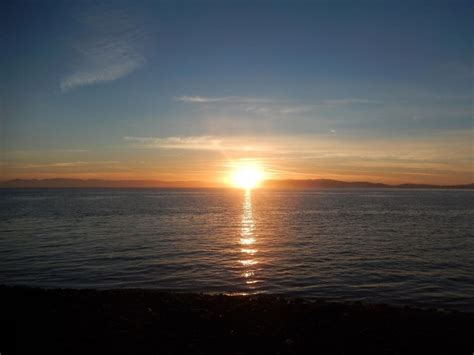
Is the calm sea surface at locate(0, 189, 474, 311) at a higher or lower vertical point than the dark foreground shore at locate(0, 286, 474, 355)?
lower

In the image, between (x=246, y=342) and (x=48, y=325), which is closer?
(x=246, y=342)

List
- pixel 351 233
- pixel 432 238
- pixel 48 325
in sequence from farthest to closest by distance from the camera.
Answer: pixel 351 233 < pixel 432 238 < pixel 48 325

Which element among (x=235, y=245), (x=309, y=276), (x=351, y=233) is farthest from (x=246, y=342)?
(x=351, y=233)

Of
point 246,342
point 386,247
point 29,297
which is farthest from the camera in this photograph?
point 386,247

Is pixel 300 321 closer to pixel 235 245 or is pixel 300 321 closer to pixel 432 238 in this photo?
pixel 235 245

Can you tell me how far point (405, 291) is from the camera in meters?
19.6

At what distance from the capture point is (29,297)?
15422mm

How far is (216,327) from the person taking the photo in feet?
40.1

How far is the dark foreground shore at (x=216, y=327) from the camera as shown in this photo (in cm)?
1067

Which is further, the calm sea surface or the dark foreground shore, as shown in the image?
the calm sea surface

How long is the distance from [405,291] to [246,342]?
41.0 ft

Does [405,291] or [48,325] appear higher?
[48,325]

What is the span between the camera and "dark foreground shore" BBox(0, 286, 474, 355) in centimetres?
1067

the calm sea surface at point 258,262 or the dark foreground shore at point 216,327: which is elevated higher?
the dark foreground shore at point 216,327
